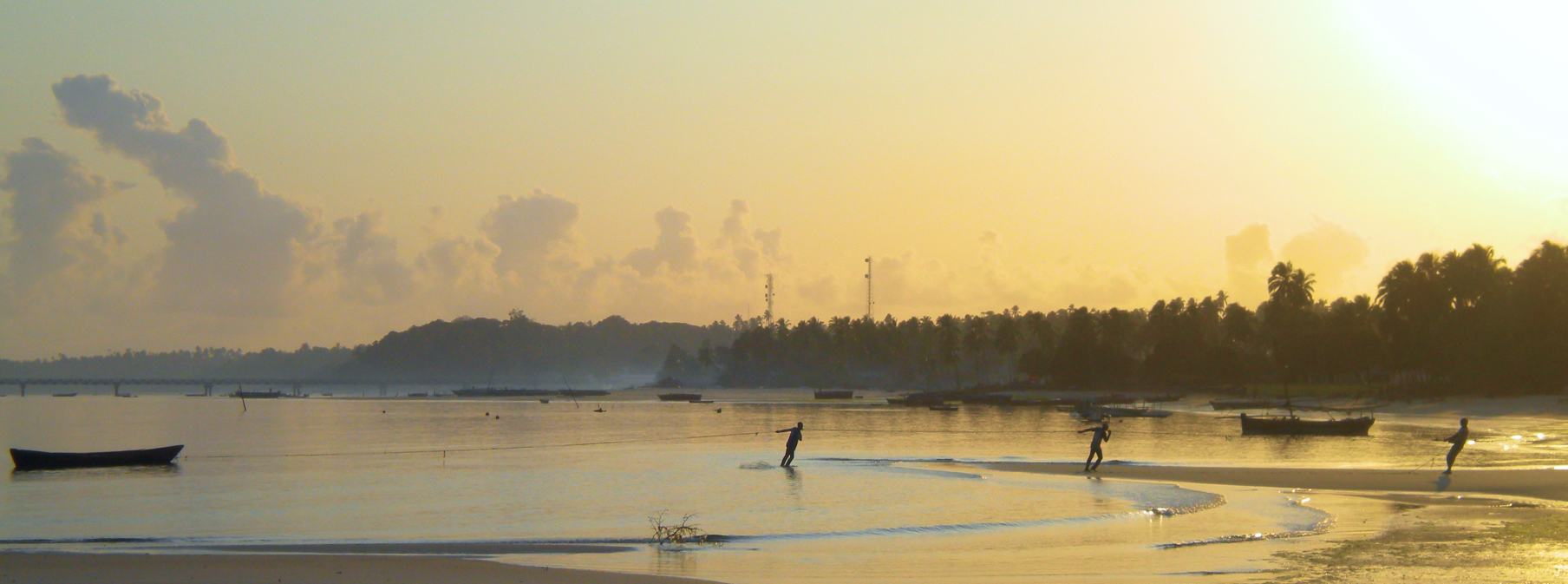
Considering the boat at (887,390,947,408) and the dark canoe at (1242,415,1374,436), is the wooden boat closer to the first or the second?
the boat at (887,390,947,408)

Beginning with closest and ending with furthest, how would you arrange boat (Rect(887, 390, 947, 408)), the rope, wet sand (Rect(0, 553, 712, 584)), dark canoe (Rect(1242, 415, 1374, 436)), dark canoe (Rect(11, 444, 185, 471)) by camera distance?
wet sand (Rect(0, 553, 712, 584)) → dark canoe (Rect(11, 444, 185, 471)) → the rope → dark canoe (Rect(1242, 415, 1374, 436)) → boat (Rect(887, 390, 947, 408))

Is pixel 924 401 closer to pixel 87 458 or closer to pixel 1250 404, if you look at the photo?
pixel 1250 404

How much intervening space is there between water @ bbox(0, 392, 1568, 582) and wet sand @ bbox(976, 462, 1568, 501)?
273cm

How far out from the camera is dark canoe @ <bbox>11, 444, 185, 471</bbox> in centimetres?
4888

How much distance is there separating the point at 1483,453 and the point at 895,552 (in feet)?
110

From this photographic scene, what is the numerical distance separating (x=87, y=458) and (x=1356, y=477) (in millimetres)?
46915

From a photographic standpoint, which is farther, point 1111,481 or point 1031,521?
point 1111,481

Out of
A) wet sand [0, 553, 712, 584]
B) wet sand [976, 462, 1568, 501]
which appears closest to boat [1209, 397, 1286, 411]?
wet sand [976, 462, 1568, 501]

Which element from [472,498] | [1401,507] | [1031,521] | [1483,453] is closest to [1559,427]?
[1483,453]

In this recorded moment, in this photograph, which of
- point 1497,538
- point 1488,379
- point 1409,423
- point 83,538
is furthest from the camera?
point 1488,379

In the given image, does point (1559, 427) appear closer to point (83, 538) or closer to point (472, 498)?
point (472, 498)

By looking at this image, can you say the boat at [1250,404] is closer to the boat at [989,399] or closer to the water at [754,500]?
the water at [754,500]

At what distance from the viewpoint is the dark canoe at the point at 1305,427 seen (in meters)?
66.8

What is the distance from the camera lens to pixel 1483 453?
4700 centimetres
